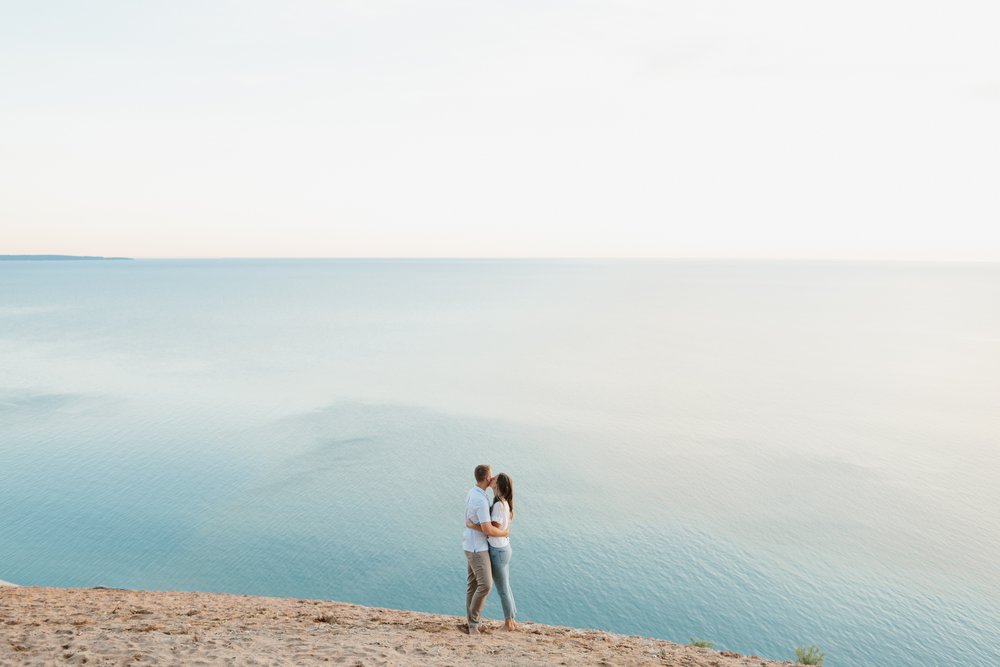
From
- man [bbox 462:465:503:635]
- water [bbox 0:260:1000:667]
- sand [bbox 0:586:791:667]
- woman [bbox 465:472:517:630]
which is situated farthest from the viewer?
water [bbox 0:260:1000:667]

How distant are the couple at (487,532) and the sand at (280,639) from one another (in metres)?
1.01

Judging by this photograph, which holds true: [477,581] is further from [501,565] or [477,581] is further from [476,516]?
[476,516]

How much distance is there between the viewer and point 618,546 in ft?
84.4

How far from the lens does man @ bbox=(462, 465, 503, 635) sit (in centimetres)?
963

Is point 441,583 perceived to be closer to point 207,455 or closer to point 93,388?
point 207,455

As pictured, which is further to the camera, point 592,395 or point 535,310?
point 535,310

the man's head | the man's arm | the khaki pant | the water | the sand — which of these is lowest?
the water

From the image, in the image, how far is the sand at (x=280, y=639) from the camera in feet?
30.3

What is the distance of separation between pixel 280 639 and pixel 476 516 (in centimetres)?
376

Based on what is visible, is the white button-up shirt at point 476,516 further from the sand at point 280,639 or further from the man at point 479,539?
the sand at point 280,639

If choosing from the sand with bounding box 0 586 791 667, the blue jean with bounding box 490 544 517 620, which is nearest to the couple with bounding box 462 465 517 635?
the blue jean with bounding box 490 544 517 620

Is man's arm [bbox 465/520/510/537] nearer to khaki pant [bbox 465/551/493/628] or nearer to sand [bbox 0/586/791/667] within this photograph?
khaki pant [bbox 465/551/493/628]

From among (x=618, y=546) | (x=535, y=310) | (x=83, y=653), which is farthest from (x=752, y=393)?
(x=535, y=310)

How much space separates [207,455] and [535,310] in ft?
364
